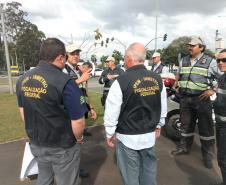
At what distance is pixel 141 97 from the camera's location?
2758 millimetres

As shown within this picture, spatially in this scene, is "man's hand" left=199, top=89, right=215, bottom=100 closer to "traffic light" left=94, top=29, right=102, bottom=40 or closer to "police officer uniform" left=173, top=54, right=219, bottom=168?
"police officer uniform" left=173, top=54, right=219, bottom=168

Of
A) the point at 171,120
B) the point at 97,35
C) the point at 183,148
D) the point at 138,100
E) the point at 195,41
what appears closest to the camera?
the point at 138,100

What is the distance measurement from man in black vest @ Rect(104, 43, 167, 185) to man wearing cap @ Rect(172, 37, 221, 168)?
5.61 ft

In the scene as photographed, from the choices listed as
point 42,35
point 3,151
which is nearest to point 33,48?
point 42,35

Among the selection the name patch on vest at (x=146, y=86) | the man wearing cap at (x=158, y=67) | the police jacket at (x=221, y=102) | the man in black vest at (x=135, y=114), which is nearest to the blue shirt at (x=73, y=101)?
the man in black vest at (x=135, y=114)

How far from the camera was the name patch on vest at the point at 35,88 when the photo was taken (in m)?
2.34

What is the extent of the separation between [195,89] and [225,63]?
4.15 feet

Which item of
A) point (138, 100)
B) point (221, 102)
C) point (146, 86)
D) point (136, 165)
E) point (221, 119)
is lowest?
point (136, 165)

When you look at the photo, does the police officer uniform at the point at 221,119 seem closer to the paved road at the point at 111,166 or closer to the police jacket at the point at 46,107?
the paved road at the point at 111,166

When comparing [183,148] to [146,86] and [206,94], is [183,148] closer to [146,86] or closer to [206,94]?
[206,94]

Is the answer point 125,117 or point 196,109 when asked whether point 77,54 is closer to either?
point 125,117

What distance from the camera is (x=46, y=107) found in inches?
93.6

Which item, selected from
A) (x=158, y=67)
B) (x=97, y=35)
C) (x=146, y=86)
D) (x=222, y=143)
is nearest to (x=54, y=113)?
(x=146, y=86)

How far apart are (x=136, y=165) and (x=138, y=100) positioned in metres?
0.75
